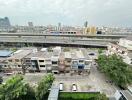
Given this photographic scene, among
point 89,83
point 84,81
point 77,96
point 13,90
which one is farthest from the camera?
point 84,81

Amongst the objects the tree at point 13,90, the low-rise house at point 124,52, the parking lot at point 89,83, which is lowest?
the parking lot at point 89,83

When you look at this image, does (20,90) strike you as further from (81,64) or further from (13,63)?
(81,64)

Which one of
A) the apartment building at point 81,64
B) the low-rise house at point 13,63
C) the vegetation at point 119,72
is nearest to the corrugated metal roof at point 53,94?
the vegetation at point 119,72

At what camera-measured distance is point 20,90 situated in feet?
79.7

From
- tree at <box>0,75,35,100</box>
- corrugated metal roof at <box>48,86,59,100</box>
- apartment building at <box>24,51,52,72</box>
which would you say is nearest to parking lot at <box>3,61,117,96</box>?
apartment building at <box>24,51,52,72</box>

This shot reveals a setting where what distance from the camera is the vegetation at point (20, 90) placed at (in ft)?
77.9

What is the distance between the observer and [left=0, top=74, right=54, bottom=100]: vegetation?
23734 mm

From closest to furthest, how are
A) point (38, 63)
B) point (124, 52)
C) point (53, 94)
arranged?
1. point (53, 94)
2. point (38, 63)
3. point (124, 52)

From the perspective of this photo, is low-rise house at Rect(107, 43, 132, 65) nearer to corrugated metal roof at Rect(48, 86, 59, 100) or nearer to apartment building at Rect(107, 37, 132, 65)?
apartment building at Rect(107, 37, 132, 65)

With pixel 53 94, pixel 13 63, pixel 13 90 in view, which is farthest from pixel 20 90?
pixel 13 63

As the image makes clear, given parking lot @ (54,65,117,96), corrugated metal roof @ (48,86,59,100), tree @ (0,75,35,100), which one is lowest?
parking lot @ (54,65,117,96)

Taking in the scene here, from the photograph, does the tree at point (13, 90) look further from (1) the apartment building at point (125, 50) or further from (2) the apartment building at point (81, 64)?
(1) the apartment building at point (125, 50)

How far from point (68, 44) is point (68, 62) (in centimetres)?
3249

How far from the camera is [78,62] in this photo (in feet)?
125
